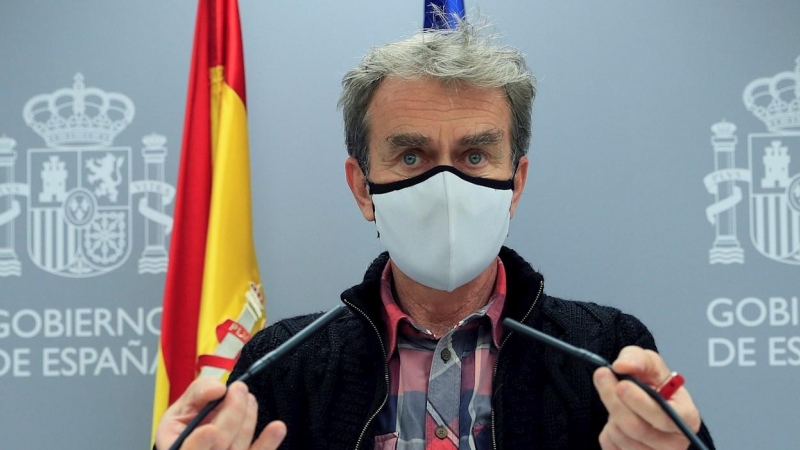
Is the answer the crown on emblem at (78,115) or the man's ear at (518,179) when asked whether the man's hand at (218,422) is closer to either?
the man's ear at (518,179)

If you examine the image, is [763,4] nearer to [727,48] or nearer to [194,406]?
[727,48]

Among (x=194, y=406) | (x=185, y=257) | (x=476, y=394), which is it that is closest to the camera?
(x=194, y=406)

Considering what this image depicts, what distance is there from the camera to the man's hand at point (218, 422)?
1.03 metres

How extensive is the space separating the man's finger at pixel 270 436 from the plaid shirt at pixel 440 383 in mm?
298

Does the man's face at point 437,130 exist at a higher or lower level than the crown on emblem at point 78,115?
lower

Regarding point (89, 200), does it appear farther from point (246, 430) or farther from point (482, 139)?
point (246, 430)

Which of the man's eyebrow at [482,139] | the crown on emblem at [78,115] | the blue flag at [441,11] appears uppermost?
the blue flag at [441,11]

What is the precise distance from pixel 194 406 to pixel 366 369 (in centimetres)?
40

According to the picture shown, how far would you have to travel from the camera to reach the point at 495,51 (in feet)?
4.86

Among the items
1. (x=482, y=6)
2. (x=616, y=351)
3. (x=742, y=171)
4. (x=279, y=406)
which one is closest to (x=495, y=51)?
(x=616, y=351)

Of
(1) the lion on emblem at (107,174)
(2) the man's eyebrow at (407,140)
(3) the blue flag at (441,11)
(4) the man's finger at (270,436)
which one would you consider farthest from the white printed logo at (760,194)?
(4) the man's finger at (270,436)

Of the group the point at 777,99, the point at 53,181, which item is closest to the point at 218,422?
the point at 53,181

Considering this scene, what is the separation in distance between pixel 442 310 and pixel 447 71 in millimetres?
406

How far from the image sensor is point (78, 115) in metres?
2.70
